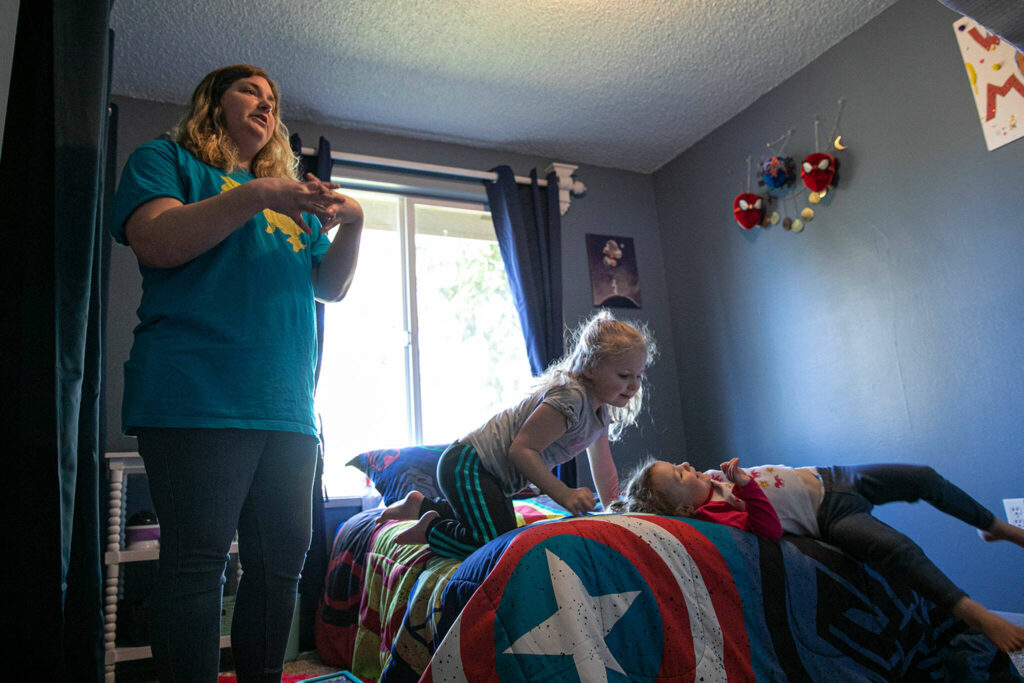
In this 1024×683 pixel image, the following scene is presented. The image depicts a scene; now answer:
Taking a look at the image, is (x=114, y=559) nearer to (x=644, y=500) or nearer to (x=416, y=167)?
(x=644, y=500)

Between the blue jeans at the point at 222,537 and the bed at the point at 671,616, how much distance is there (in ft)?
0.98

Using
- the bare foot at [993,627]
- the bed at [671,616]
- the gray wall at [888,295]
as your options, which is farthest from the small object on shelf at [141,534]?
the gray wall at [888,295]

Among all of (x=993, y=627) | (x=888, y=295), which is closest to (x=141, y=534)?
(x=993, y=627)

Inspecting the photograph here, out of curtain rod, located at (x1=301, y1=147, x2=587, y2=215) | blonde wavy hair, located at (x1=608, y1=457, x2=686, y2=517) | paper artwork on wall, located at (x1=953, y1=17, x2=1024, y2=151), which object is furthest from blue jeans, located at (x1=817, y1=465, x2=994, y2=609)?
curtain rod, located at (x1=301, y1=147, x2=587, y2=215)

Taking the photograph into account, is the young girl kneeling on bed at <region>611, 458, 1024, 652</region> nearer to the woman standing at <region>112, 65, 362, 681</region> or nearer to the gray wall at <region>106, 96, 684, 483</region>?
the woman standing at <region>112, 65, 362, 681</region>

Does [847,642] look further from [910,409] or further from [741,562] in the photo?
[910,409]

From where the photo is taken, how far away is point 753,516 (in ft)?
4.76

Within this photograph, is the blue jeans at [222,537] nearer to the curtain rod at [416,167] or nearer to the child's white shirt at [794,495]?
the child's white shirt at [794,495]

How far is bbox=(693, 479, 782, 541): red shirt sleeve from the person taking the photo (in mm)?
1435

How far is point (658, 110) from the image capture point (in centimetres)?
345

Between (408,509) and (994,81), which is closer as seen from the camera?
(408,509)

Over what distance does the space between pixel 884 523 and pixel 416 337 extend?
7.58ft

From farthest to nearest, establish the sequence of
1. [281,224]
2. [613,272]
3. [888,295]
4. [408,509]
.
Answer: [613,272], [888,295], [408,509], [281,224]

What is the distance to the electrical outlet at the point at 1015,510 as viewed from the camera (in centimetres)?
229
